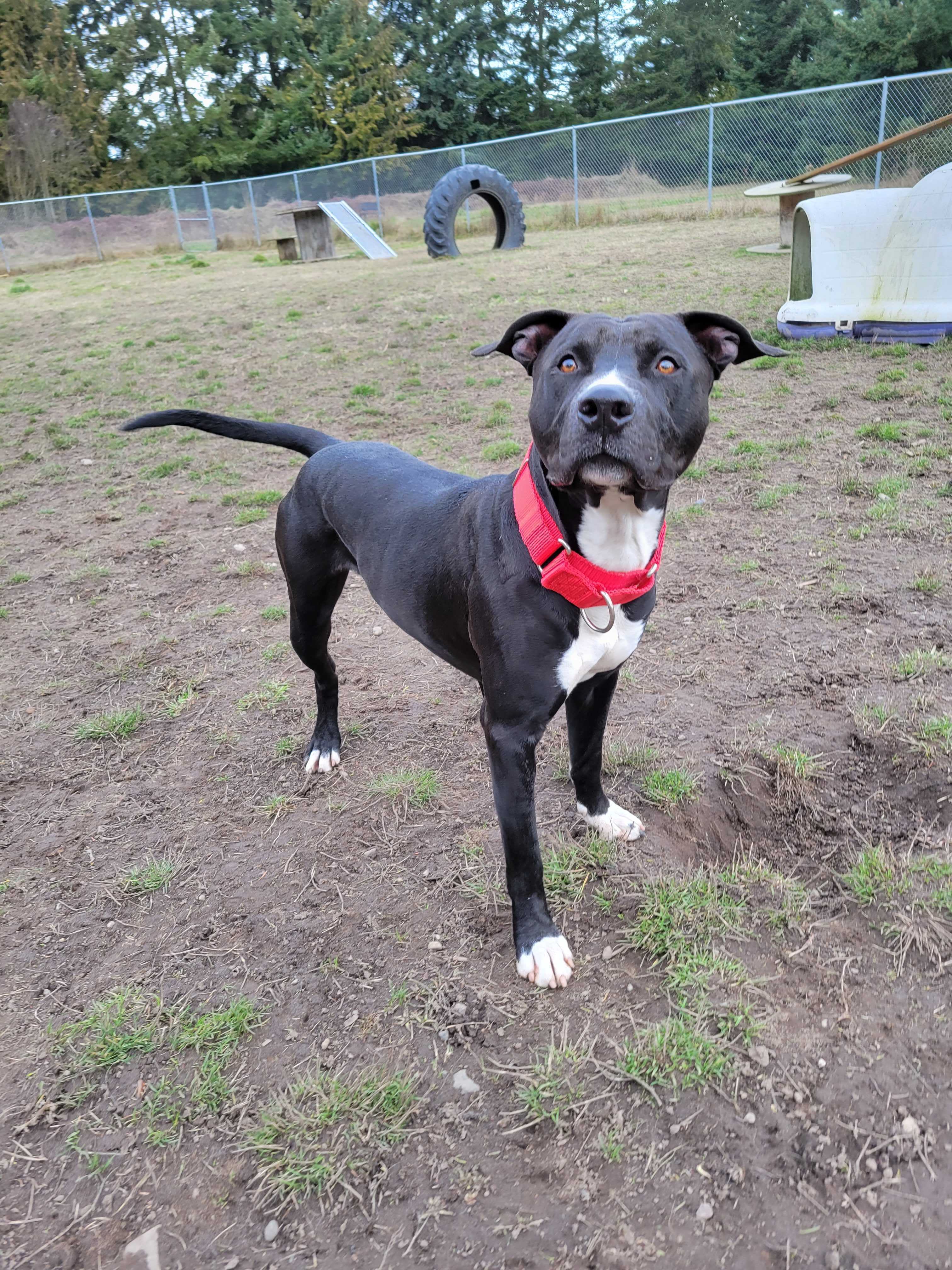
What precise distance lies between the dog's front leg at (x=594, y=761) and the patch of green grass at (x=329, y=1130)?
1.07 meters

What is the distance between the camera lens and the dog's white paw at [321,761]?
135 inches

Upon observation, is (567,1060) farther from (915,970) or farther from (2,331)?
(2,331)

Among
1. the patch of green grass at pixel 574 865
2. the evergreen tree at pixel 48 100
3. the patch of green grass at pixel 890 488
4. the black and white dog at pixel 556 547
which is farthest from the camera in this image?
the evergreen tree at pixel 48 100

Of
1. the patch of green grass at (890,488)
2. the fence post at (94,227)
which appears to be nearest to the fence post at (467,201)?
the fence post at (94,227)

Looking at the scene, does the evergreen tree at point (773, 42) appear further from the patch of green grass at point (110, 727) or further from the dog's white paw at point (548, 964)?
the dog's white paw at point (548, 964)

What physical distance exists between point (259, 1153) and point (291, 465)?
5.53 meters

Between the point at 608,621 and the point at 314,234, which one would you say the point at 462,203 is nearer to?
the point at 314,234

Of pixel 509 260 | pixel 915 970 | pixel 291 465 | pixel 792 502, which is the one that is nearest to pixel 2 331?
pixel 509 260

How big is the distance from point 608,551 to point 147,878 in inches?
77.1

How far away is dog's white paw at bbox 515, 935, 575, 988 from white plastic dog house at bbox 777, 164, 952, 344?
6.72 meters

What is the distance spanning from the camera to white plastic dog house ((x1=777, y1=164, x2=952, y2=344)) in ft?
22.1

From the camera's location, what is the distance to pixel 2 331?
42.4ft

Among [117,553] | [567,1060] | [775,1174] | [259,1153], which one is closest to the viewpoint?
[775,1174]

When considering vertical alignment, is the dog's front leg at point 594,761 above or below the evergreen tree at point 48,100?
below
